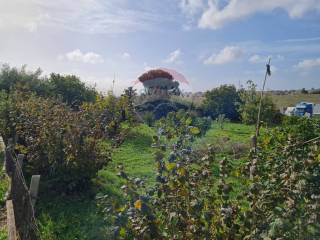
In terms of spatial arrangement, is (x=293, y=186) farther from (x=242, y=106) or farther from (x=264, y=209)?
(x=242, y=106)

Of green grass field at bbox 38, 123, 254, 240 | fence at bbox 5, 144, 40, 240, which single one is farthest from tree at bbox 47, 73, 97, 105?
fence at bbox 5, 144, 40, 240

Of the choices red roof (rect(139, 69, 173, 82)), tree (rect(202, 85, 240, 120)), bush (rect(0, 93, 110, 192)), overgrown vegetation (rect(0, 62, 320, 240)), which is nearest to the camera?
overgrown vegetation (rect(0, 62, 320, 240))

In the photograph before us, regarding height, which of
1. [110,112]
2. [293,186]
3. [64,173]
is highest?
[110,112]

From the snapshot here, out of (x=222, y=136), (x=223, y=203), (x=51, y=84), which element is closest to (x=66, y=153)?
(x=223, y=203)

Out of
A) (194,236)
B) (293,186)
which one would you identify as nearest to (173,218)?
(194,236)

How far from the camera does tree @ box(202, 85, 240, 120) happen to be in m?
22.2

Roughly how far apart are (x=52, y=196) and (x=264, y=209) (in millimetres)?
4822

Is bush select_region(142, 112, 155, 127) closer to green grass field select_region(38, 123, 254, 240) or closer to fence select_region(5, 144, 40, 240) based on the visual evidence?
green grass field select_region(38, 123, 254, 240)

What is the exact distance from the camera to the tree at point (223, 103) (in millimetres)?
22219

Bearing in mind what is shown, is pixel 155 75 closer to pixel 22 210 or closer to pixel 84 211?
pixel 84 211

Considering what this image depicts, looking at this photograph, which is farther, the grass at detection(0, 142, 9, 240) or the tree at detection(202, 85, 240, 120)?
the tree at detection(202, 85, 240, 120)

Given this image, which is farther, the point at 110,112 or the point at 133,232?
the point at 110,112

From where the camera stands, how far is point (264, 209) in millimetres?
2635

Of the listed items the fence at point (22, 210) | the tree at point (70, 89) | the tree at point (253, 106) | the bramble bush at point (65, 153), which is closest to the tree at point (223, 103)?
the tree at point (253, 106)
